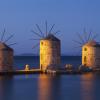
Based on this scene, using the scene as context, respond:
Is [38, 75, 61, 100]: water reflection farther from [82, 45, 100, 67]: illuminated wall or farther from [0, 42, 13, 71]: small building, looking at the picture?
[82, 45, 100, 67]: illuminated wall

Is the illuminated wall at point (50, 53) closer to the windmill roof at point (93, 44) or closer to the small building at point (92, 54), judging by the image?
the small building at point (92, 54)

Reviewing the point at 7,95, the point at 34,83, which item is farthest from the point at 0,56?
the point at 7,95

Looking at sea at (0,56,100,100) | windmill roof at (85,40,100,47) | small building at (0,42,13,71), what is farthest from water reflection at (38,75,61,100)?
windmill roof at (85,40,100,47)

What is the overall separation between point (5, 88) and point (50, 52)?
19.3 meters

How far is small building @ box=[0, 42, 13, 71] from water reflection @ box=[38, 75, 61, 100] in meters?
5.73

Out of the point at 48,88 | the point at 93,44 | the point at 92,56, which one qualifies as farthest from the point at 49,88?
the point at 93,44

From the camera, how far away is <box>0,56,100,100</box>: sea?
4356cm

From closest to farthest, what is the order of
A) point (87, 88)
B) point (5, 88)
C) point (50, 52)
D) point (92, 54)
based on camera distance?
point (87, 88)
point (5, 88)
point (50, 52)
point (92, 54)

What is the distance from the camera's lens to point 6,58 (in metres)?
66.3

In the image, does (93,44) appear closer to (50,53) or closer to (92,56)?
(92,56)

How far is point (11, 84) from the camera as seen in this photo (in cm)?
→ 5453

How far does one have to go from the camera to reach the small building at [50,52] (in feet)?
226

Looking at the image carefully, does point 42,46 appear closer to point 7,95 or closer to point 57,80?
point 57,80

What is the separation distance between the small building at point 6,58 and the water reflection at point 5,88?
12.6ft
